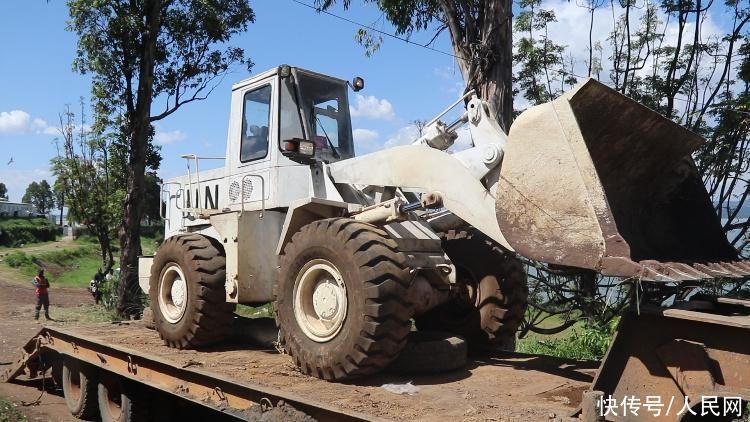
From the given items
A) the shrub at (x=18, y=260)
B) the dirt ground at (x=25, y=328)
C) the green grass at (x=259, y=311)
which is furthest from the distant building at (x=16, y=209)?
the green grass at (x=259, y=311)

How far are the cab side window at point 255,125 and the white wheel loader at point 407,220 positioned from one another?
20mm

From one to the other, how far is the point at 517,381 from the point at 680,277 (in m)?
1.66

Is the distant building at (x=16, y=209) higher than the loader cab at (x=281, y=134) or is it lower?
higher

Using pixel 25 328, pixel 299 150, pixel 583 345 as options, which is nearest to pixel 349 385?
pixel 299 150

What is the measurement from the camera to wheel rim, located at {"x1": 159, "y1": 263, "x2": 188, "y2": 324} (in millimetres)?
6530

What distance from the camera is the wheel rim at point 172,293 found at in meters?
6.53

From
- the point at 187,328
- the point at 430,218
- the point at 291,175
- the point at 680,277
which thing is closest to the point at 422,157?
the point at 430,218

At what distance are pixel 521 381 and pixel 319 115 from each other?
318cm

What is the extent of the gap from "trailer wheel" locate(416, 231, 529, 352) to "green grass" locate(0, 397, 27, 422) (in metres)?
4.98

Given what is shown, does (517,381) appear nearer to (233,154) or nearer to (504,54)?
(233,154)

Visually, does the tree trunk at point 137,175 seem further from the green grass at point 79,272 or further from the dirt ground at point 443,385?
the green grass at point 79,272

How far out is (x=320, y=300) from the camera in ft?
16.7

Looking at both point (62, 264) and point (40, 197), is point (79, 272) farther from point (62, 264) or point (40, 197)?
point (40, 197)

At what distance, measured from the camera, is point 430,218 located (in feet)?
20.0
